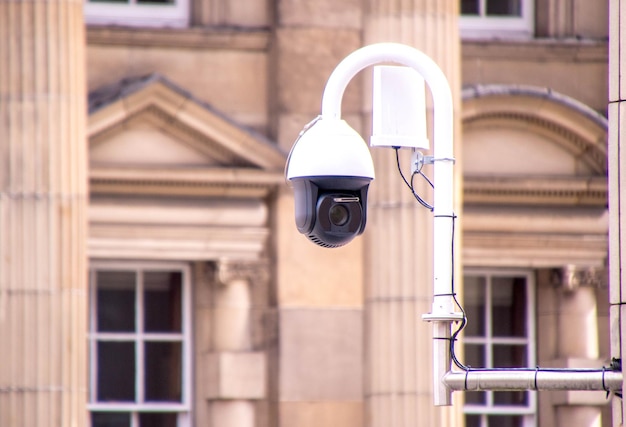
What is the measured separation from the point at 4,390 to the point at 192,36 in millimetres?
4258

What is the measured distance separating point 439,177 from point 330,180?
1.64ft

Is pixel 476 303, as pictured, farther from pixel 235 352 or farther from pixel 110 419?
pixel 110 419

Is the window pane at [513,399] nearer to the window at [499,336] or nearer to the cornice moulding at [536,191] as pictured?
the window at [499,336]

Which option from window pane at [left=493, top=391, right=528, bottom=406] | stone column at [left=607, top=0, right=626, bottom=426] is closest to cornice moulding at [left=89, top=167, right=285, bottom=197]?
window pane at [left=493, top=391, right=528, bottom=406]

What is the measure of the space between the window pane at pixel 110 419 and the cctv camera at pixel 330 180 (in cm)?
990

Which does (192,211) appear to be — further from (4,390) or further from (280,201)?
(4,390)

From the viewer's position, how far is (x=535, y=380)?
8148 millimetres

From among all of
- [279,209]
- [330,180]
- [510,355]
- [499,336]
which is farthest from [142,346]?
[330,180]

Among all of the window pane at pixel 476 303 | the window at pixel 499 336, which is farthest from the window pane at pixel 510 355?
the window pane at pixel 476 303

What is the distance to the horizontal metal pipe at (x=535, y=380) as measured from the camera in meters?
8.02

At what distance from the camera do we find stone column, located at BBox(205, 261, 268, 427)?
1789cm

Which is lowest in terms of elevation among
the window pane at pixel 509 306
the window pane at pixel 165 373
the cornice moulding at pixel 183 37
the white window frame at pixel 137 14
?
the window pane at pixel 165 373

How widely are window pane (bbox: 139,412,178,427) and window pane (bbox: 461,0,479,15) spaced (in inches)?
198

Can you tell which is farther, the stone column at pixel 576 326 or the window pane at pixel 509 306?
the window pane at pixel 509 306
